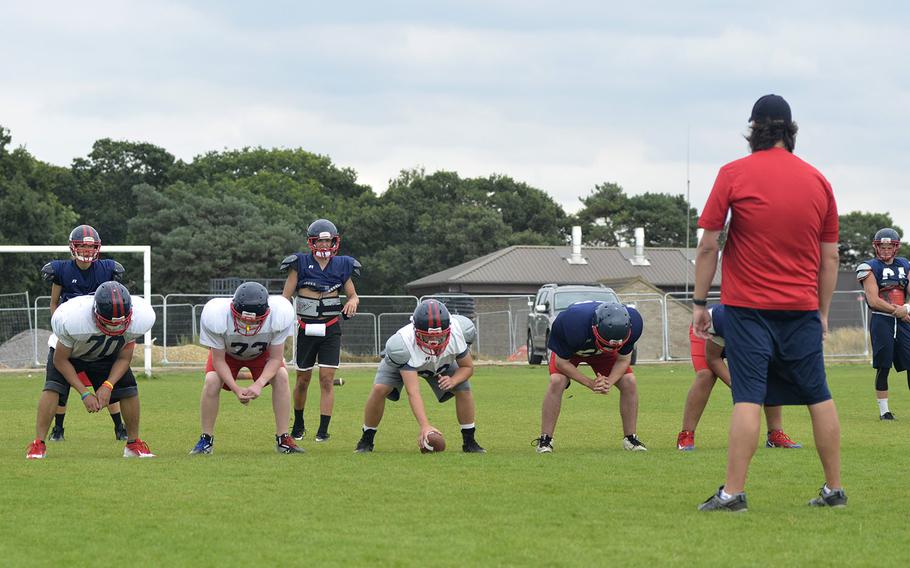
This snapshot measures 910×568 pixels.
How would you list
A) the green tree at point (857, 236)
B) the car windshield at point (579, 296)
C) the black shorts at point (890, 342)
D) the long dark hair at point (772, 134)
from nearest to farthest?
the long dark hair at point (772, 134)
the black shorts at point (890, 342)
the car windshield at point (579, 296)
the green tree at point (857, 236)

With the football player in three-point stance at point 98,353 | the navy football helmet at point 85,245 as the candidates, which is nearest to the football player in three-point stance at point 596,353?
the football player in three-point stance at point 98,353

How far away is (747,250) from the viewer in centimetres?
698

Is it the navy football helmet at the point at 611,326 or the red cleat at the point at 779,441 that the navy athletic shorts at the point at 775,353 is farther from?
the red cleat at the point at 779,441

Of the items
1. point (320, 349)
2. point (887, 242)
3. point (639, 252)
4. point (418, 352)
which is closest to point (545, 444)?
point (418, 352)

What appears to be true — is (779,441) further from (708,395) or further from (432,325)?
(432,325)

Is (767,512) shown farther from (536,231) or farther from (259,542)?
(536,231)

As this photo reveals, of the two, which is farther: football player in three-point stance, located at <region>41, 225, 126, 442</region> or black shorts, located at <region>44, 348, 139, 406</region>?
football player in three-point stance, located at <region>41, 225, 126, 442</region>

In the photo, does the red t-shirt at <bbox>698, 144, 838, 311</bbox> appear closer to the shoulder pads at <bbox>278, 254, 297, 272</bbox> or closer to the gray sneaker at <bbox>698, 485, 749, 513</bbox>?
the gray sneaker at <bbox>698, 485, 749, 513</bbox>

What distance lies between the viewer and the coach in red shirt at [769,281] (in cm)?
689

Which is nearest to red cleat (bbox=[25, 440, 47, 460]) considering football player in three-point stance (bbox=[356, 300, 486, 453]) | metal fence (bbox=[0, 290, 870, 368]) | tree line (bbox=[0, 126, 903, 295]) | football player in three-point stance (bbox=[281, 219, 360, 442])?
football player in three-point stance (bbox=[356, 300, 486, 453])

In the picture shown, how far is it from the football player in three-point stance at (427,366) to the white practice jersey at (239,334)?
0.92m

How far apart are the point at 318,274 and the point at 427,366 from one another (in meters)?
2.40

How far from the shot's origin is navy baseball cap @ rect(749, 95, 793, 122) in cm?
708

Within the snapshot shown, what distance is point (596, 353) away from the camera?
10602 mm
